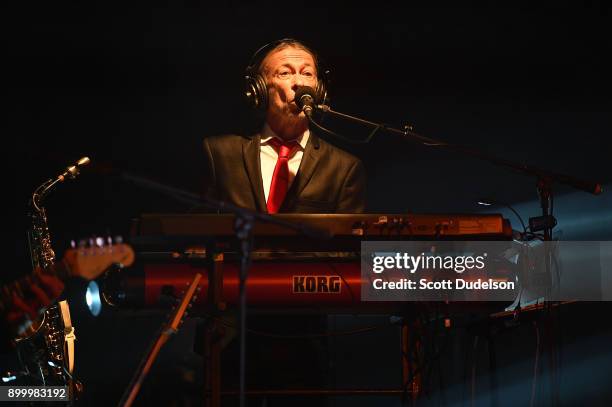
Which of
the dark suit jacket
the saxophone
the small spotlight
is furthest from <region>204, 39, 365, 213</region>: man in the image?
the saxophone

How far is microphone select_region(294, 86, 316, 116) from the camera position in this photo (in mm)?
4124

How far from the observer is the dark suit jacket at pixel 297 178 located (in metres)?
4.55

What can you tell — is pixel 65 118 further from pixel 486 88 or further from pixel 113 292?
pixel 486 88

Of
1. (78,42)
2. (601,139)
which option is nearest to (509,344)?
(601,139)

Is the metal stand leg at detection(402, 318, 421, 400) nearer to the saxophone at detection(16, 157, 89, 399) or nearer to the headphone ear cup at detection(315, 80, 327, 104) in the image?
the headphone ear cup at detection(315, 80, 327, 104)

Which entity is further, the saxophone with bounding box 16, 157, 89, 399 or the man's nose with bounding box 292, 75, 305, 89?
the saxophone with bounding box 16, 157, 89, 399

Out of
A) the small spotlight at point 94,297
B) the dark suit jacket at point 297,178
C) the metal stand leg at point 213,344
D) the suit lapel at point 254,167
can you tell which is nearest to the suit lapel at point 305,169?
the dark suit jacket at point 297,178

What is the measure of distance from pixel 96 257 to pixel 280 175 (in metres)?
1.33

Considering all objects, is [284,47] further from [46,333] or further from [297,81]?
[46,333]

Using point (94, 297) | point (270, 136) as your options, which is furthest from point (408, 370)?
point (94, 297)

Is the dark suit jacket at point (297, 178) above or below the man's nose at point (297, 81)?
below

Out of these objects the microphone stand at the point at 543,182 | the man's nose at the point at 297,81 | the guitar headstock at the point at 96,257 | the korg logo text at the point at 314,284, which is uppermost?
the man's nose at the point at 297,81

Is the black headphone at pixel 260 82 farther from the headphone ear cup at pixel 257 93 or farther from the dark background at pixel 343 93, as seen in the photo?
the dark background at pixel 343 93

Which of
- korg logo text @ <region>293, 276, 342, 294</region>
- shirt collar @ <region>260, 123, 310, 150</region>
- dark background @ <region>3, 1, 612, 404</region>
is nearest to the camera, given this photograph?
korg logo text @ <region>293, 276, 342, 294</region>
